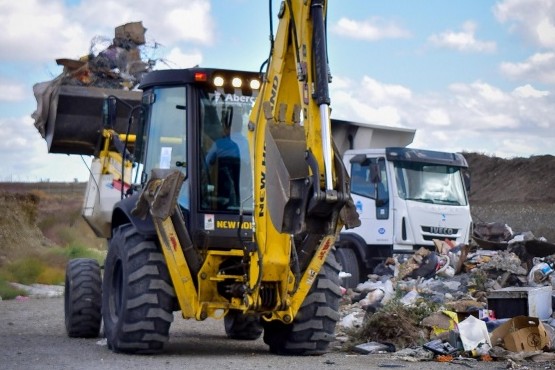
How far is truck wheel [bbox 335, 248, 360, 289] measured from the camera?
66.7 feet

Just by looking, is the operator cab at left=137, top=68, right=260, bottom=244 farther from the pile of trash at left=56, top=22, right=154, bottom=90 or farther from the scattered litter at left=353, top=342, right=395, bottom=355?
the pile of trash at left=56, top=22, right=154, bottom=90

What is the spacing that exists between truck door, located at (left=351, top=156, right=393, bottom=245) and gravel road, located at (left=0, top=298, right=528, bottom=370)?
6122 mm

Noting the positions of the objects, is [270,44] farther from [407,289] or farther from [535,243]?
[535,243]

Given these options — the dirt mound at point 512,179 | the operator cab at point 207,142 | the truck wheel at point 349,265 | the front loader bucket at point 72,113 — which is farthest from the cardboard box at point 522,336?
the dirt mound at point 512,179

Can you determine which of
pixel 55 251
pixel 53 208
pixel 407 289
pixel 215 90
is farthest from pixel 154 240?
pixel 53 208

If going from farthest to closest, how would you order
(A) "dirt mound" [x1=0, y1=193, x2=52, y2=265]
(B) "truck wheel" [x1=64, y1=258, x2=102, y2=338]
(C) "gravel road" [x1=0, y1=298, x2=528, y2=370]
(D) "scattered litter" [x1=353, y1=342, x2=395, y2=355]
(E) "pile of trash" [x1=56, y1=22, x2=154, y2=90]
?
Answer: (A) "dirt mound" [x1=0, y1=193, x2=52, y2=265], (E) "pile of trash" [x1=56, y1=22, x2=154, y2=90], (B) "truck wheel" [x1=64, y1=258, x2=102, y2=338], (D) "scattered litter" [x1=353, y1=342, x2=395, y2=355], (C) "gravel road" [x1=0, y1=298, x2=528, y2=370]

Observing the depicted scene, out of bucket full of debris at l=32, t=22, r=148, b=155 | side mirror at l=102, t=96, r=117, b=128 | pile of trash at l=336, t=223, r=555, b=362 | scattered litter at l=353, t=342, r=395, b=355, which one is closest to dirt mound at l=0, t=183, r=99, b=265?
bucket full of debris at l=32, t=22, r=148, b=155

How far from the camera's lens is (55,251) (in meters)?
27.7

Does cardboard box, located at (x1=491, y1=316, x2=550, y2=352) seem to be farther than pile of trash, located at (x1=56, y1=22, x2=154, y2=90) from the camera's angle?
No

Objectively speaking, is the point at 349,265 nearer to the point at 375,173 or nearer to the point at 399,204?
the point at 399,204

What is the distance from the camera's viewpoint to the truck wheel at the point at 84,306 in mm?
13297

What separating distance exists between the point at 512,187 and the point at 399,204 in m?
30.4

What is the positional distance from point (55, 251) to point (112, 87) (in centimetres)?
983

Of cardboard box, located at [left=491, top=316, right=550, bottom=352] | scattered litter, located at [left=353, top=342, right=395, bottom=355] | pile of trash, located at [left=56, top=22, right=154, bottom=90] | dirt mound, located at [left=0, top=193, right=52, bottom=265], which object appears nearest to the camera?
cardboard box, located at [left=491, top=316, right=550, bottom=352]
